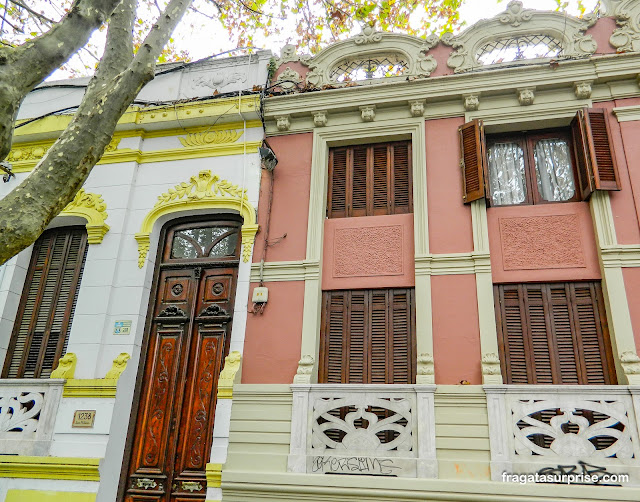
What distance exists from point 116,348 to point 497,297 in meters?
5.38

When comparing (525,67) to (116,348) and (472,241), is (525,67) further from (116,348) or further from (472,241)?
(116,348)

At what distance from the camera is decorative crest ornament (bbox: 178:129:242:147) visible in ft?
27.9

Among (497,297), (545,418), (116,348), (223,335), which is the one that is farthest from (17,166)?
(545,418)

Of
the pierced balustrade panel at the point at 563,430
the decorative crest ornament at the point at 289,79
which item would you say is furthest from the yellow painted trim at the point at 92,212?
the pierced balustrade panel at the point at 563,430

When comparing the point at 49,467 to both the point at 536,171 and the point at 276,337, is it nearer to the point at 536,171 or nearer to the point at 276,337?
the point at 276,337

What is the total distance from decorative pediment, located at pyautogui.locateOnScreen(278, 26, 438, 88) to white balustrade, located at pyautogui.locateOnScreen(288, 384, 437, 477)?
4831 millimetres

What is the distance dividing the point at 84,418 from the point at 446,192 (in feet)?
19.4

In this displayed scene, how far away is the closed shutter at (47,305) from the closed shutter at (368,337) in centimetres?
415

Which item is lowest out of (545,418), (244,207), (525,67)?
(545,418)

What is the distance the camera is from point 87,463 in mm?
6750

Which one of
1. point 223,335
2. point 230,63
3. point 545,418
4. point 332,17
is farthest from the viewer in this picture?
point 332,17

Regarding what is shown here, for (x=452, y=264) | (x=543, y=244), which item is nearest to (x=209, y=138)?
(x=452, y=264)

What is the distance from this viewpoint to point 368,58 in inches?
336

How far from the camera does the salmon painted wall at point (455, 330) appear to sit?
6422mm
